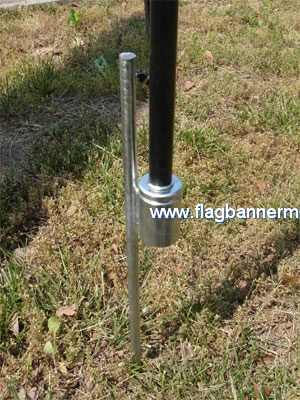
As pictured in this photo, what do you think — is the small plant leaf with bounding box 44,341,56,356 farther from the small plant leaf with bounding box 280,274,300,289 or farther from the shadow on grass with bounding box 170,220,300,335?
the small plant leaf with bounding box 280,274,300,289

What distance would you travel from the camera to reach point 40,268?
2.06 m

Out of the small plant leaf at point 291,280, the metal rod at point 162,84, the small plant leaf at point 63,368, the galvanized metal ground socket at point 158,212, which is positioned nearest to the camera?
the metal rod at point 162,84

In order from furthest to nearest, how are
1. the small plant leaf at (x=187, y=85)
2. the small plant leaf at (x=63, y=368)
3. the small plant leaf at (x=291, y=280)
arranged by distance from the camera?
the small plant leaf at (x=187, y=85) → the small plant leaf at (x=291, y=280) → the small plant leaf at (x=63, y=368)

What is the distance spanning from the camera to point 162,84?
129cm

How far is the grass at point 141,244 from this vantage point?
1.77 m

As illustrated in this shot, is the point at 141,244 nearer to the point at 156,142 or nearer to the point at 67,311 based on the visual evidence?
the point at 67,311

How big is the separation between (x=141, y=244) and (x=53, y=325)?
0.59 m

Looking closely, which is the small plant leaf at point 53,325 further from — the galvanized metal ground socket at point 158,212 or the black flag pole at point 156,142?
the galvanized metal ground socket at point 158,212

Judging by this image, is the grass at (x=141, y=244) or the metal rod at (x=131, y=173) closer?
the metal rod at (x=131, y=173)

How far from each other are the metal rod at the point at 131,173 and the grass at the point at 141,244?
9.0 inches

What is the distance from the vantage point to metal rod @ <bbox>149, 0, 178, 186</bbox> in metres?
1.20

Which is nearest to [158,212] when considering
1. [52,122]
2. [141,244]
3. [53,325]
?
[53,325]

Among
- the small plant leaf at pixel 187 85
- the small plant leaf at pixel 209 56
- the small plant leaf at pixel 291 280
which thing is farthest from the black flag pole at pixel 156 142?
the small plant leaf at pixel 209 56

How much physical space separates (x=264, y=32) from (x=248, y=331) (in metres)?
3.04
